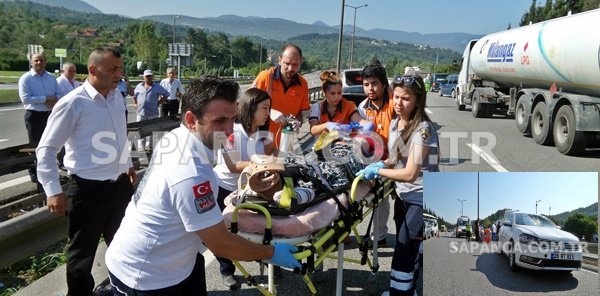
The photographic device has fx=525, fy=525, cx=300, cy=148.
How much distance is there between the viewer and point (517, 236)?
252cm

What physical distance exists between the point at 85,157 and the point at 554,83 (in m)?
12.8

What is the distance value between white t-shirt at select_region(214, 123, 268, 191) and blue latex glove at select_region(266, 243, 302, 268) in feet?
5.06

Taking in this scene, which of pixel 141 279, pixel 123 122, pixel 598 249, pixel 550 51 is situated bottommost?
pixel 141 279

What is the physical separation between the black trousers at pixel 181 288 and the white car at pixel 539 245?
4.96 feet

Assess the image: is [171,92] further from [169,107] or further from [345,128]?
[345,128]

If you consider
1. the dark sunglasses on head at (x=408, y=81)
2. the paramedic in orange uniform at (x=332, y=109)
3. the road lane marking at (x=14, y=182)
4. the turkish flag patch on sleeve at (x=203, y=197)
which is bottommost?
the road lane marking at (x=14, y=182)

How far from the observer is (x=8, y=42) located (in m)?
109

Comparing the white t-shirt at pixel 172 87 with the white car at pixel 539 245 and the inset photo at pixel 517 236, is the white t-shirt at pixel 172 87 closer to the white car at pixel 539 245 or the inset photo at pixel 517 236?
the inset photo at pixel 517 236

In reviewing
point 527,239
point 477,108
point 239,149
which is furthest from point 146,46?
point 527,239

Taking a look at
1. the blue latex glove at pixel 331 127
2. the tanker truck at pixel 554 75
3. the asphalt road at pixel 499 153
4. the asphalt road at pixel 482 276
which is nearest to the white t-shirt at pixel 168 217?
the asphalt road at pixel 482 276

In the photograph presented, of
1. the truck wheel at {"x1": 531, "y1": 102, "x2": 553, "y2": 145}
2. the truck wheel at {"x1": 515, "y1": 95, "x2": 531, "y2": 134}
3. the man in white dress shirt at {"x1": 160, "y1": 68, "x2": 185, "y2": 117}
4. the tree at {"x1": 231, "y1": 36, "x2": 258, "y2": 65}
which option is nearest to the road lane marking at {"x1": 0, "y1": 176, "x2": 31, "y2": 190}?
the man in white dress shirt at {"x1": 160, "y1": 68, "x2": 185, "y2": 117}

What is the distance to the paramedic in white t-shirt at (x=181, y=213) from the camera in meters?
2.14

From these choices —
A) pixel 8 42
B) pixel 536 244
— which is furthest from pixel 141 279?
pixel 8 42

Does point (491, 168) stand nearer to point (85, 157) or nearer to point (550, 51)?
point (550, 51)
